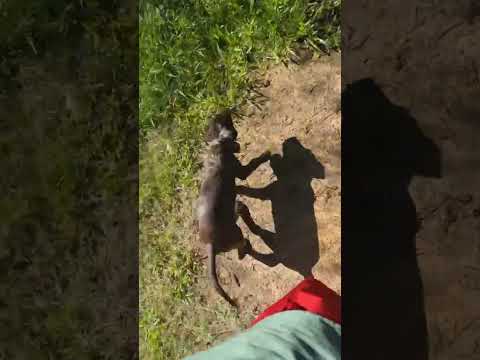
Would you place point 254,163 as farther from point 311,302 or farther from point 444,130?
point 444,130

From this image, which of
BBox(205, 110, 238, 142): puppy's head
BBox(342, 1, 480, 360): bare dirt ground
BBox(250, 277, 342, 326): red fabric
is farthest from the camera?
BBox(205, 110, 238, 142): puppy's head

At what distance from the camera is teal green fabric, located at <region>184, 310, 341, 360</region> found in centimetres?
141

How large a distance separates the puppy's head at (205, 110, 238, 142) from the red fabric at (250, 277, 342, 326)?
A: 20.9 inches

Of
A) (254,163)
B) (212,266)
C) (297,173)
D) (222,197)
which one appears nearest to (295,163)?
(297,173)

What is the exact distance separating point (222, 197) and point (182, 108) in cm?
41

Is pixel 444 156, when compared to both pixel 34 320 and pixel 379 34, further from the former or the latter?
pixel 34 320

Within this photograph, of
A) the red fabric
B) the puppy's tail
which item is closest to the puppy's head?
the puppy's tail

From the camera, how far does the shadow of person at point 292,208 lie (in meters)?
1.85

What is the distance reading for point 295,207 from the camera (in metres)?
1.87

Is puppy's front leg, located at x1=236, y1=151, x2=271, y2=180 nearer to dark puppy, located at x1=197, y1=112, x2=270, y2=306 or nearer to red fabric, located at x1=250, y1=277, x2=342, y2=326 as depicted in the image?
dark puppy, located at x1=197, y1=112, x2=270, y2=306

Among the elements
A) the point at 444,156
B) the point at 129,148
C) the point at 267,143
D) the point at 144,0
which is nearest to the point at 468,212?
the point at 444,156

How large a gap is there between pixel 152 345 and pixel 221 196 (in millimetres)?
686

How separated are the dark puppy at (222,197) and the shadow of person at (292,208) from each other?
0.04m

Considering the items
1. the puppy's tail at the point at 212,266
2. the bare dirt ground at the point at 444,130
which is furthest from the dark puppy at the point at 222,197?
the bare dirt ground at the point at 444,130
